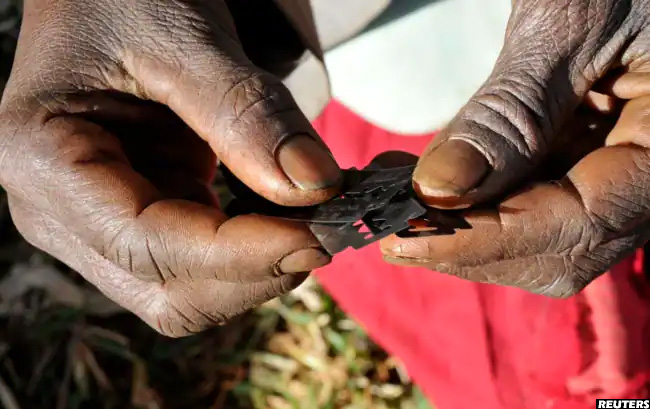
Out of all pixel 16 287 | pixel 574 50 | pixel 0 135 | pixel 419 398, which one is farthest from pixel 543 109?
pixel 16 287

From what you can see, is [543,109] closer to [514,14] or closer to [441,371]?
[514,14]

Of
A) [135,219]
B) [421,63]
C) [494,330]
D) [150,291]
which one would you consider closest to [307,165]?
[135,219]

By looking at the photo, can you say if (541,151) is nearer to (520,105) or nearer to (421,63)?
(520,105)

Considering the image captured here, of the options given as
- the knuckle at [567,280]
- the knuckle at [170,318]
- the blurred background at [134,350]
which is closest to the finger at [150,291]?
the knuckle at [170,318]

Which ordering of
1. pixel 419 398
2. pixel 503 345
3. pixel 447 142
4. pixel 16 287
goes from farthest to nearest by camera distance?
pixel 16 287 → pixel 419 398 → pixel 503 345 → pixel 447 142

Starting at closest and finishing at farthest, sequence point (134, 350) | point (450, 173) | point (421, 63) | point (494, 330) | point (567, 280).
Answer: point (450, 173) → point (567, 280) → point (421, 63) → point (494, 330) → point (134, 350)
